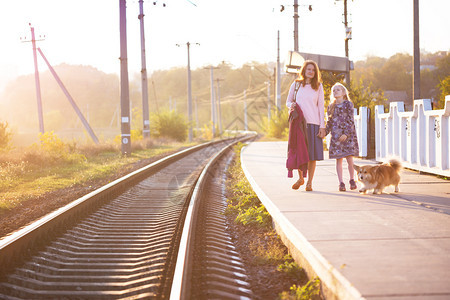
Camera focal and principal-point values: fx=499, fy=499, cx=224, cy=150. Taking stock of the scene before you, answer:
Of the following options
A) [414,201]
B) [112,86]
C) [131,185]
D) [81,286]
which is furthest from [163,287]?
[112,86]

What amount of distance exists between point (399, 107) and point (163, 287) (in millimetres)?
8538

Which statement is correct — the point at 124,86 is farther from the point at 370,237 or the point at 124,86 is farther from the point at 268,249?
the point at 370,237

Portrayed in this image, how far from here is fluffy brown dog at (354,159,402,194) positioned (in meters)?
7.56

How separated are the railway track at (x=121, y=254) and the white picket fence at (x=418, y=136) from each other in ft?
13.4

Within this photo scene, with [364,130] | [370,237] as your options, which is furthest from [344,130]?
[364,130]

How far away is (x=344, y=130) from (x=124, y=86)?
14727 millimetres

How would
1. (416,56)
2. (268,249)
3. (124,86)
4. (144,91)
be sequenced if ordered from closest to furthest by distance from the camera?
1. (268,249)
2. (416,56)
3. (124,86)
4. (144,91)

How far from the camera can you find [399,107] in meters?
11.3

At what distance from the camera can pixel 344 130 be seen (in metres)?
7.91

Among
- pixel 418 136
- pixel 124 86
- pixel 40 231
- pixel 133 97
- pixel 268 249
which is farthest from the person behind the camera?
pixel 133 97

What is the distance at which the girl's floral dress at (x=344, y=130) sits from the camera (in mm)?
7898

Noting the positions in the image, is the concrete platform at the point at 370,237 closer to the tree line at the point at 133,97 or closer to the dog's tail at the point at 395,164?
the dog's tail at the point at 395,164

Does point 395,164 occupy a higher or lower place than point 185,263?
higher

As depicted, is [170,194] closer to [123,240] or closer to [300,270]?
[123,240]
